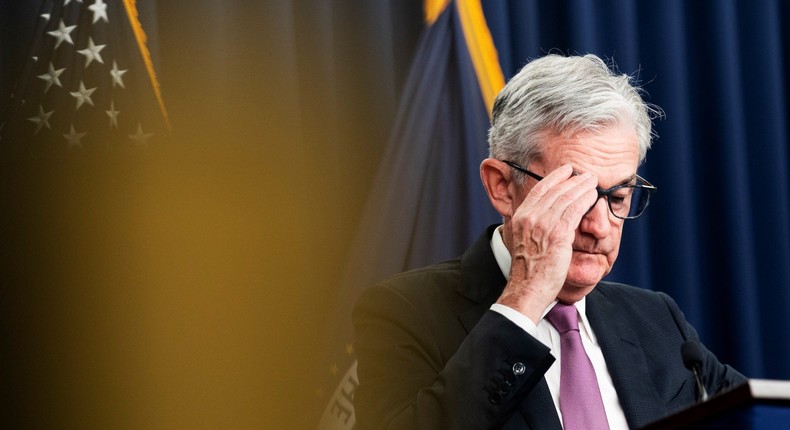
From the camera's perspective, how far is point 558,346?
189cm

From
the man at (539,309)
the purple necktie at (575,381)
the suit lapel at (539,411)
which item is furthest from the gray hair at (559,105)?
the suit lapel at (539,411)

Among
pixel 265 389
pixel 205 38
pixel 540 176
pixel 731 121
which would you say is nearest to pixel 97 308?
pixel 265 389

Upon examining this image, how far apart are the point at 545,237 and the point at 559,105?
0.31 m

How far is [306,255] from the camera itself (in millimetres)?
2783

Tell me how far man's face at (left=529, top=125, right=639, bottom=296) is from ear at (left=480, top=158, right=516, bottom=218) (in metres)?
0.09

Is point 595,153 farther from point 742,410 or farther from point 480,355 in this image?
point 742,410

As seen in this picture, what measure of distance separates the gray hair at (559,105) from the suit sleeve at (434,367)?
41 cm

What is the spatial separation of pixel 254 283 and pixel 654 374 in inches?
48.7

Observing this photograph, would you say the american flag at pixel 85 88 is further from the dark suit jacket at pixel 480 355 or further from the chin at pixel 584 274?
the chin at pixel 584 274

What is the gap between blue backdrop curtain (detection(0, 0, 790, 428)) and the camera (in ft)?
8.66

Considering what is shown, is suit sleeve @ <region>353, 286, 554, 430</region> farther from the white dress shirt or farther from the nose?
the nose

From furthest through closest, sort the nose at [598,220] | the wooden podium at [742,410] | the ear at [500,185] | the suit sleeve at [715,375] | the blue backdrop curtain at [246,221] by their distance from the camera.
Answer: the blue backdrop curtain at [246,221], the suit sleeve at [715,375], the ear at [500,185], the nose at [598,220], the wooden podium at [742,410]

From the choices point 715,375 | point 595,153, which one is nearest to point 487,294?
point 595,153

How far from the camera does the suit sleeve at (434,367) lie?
1.61m
